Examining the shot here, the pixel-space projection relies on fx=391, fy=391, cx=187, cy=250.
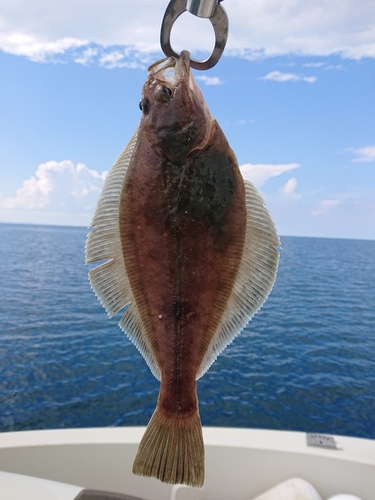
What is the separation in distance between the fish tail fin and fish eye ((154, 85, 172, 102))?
61.0 inches

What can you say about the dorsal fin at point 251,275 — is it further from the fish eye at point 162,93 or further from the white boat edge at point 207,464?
the white boat edge at point 207,464

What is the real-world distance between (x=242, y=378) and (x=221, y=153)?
14133 mm

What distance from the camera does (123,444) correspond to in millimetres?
5074

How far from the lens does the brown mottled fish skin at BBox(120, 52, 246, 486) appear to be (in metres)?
1.84

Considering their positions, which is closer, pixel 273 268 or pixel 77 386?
pixel 273 268

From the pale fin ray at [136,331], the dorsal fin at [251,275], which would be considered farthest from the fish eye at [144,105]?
the pale fin ray at [136,331]

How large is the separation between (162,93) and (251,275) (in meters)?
1.01

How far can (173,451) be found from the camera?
1.92m

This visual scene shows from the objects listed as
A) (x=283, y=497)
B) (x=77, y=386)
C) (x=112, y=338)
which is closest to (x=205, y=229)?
(x=283, y=497)

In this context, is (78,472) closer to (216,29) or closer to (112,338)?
(216,29)

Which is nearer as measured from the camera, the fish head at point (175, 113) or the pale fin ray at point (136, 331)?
the fish head at point (175, 113)

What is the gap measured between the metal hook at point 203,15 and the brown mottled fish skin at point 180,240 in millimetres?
108

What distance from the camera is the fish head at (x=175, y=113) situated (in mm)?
1845

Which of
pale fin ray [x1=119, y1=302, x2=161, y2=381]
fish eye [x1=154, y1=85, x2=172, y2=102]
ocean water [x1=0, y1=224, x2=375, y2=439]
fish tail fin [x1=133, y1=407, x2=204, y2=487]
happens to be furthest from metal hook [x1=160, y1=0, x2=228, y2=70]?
ocean water [x1=0, y1=224, x2=375, y2=439]
